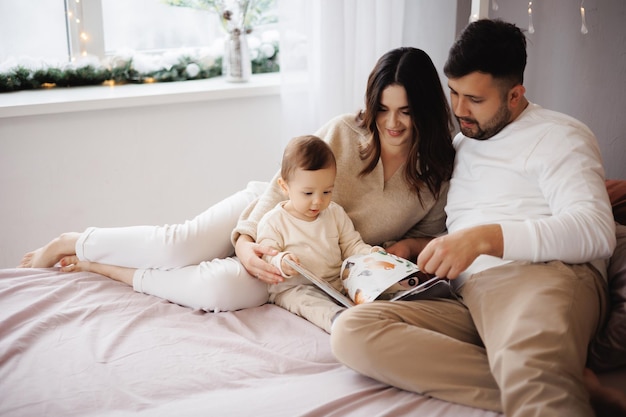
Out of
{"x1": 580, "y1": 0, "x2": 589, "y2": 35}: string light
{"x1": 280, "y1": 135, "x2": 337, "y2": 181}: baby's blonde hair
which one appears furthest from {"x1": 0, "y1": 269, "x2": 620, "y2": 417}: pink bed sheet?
{"x1": 580, "y1": 0, "x2": 589, "y2": 35}: string light

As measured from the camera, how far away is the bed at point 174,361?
1.40m

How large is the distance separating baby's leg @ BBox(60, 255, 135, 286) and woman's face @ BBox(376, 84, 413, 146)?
2.78 feet

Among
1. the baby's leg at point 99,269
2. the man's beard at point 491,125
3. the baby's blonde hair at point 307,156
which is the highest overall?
the man's beard at point 491,125

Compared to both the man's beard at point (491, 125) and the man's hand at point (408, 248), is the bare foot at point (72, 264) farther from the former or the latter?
the man's beard at point (491, 125)

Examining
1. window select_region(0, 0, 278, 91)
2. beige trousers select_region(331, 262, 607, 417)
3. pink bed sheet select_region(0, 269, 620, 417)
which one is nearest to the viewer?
beige trousers select_region(331, 262, 607, 417)

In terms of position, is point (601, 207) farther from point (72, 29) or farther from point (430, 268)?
point (72, 29)

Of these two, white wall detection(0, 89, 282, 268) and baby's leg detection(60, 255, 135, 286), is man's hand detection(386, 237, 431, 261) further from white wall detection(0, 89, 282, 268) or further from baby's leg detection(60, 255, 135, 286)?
white wall detection(0, 89, 282, 268)

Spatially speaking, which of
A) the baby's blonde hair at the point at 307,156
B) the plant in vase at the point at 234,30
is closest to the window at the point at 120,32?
the plant in vase at the point at 234,30

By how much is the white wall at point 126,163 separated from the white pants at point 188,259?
643 millimetres

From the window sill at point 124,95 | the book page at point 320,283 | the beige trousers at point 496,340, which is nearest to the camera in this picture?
the beige trousers at point 496,340

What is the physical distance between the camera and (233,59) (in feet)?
9.74

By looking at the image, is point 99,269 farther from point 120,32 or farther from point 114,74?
point 120,32

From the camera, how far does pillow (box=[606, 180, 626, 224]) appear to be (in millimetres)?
1898

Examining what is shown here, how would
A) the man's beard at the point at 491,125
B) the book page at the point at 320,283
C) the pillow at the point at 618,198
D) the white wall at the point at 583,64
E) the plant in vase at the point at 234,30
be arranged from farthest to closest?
the plant in vase at the point at 234,30 → the white wall at the point at 583,64 → the pillow at the point at 618,198 → the man's beard at the point at 491,125 → the book page at the point at 320,283
